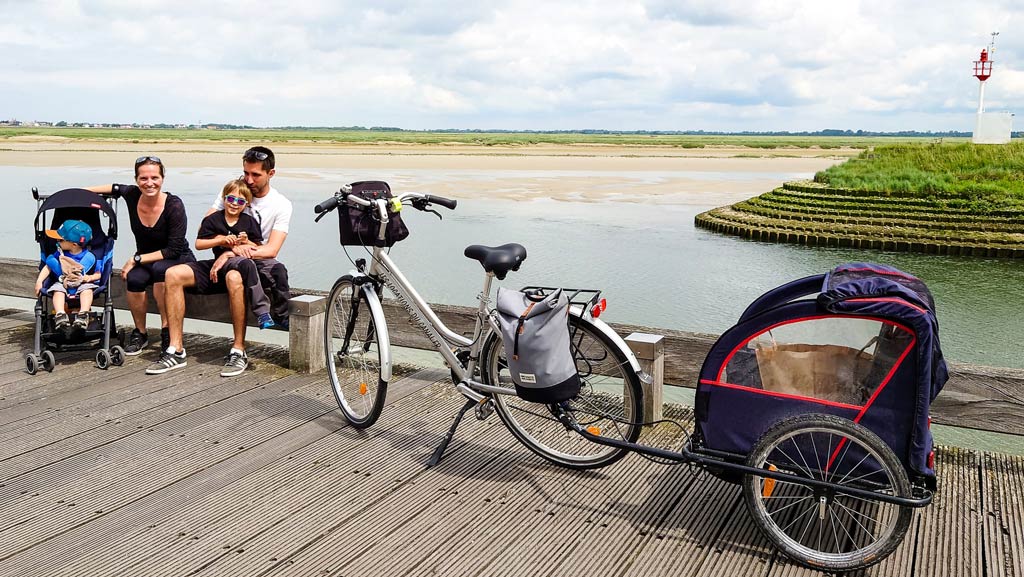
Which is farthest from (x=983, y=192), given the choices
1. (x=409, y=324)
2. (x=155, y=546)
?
(x=155, y=546)

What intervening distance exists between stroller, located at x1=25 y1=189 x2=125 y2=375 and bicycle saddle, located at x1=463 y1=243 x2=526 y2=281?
3.19 meters

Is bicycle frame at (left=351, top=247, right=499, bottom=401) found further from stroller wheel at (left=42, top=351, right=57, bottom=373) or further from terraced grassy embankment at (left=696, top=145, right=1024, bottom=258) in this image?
terraced grassy embankment at (left=696, top=145, right=1024, bottom=258)

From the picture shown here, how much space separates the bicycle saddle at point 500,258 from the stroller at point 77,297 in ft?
10.5

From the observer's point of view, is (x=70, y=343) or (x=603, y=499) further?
(x=70, y=343)

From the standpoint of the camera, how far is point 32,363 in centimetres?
584

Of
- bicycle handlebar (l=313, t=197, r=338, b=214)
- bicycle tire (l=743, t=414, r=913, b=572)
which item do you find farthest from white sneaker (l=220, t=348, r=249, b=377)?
bicycle tire (l=743, t=414, r=913, b=572)

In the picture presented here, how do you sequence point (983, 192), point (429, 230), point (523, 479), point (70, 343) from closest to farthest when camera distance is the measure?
point (523, 479) < point (70, 343) < point (429, 230) < point (983, 192)

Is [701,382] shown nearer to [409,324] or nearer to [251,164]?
[409,324]

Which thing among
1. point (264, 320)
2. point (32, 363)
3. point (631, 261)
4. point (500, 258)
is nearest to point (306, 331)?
point (264, 320)

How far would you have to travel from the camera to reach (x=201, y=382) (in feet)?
18.7

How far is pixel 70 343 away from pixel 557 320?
4.11 meters

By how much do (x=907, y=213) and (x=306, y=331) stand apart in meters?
28.1

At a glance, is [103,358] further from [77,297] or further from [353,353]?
[353,353]

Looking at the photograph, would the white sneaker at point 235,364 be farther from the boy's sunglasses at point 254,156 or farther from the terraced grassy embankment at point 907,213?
the terraced grassy embankment at point 907,213
